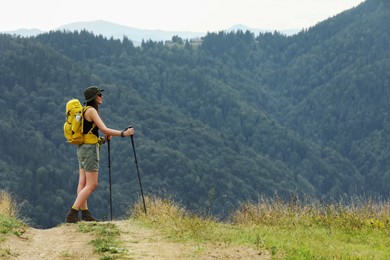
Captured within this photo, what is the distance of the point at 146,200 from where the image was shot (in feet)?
36.5

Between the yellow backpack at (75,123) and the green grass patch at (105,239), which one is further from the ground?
the yellow backpack at (75,123)

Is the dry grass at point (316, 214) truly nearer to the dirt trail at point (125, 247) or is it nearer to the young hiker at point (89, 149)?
the dirt trail at point (125, 247)

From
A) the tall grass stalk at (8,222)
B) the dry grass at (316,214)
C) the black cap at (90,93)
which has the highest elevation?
the black cap at (90,93)

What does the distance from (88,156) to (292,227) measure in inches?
123

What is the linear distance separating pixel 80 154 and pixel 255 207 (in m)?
2.87

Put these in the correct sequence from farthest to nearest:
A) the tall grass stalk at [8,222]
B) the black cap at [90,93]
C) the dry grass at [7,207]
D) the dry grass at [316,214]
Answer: the dry grass at [7,207]
the black cap at [90,93]
the dry grass at [316,214]
the tall grass stalk at [8,222]

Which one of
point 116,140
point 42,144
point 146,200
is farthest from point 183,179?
point 146,200

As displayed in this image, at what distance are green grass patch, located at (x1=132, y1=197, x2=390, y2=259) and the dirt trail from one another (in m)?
0.24

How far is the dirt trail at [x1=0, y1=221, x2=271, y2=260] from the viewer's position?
6.75m

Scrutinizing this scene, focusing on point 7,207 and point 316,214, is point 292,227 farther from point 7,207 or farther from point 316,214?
point 7,207

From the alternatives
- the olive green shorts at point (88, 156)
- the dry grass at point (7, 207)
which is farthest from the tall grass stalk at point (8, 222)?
the olive green shorts at point (88, 156)

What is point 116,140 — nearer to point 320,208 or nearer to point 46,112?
point 46,112

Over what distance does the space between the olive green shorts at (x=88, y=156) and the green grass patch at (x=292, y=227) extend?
111 centimetres

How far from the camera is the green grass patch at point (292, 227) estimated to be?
6949 millimetres
